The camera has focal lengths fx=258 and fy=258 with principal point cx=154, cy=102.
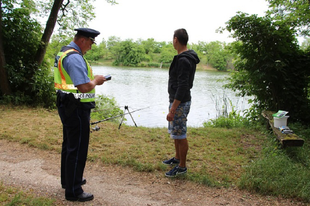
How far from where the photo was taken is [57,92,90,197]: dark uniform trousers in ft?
8.95

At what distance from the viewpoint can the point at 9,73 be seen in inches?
313

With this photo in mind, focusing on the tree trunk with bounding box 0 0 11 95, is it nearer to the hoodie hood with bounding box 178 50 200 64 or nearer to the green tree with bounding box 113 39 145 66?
the hoodie hood with bounding box 178 50 200 64

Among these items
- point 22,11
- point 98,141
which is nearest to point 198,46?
point 22,11

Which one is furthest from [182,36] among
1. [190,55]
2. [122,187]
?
[122,187]

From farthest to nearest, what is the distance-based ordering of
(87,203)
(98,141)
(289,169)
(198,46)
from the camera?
1. (198,46)
2. (98,141)
3. (289,169)
4. (87,203)

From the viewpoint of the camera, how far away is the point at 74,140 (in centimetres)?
279

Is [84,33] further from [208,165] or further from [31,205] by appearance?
[208,165]

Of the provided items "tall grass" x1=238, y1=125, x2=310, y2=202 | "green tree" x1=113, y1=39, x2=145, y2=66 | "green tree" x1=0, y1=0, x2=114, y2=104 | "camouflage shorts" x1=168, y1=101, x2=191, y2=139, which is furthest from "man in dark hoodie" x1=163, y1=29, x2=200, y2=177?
"green tree" x1=113, y1=39, x2=145, y2=66

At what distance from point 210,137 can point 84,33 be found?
4051 millimetres

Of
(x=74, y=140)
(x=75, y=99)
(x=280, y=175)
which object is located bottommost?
(x=280, y=175)

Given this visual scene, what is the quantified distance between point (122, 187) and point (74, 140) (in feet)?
3.55

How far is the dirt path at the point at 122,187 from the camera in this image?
3148 mm

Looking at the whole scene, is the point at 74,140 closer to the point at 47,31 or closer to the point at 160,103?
the point at 47,31

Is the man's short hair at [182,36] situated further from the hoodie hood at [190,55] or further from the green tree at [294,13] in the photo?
the green tree at [294,13]
